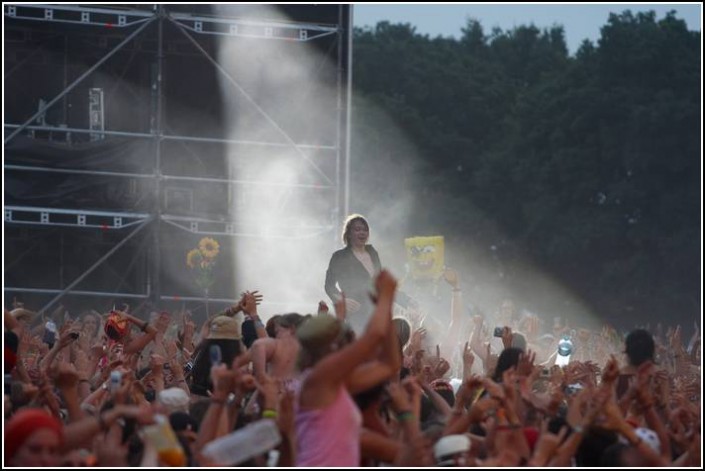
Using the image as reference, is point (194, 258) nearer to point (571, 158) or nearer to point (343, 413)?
point (343, 413)

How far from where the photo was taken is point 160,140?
2130cm

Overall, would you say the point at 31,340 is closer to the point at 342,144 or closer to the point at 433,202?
the point at 342,144

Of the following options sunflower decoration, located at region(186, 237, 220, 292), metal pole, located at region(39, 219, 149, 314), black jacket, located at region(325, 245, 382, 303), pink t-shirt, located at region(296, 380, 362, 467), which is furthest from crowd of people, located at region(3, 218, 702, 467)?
metal pole, located at region(39, 219, 149, 314)

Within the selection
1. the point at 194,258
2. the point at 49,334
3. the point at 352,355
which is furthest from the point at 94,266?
the point at 352,355

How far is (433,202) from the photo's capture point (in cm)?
4669

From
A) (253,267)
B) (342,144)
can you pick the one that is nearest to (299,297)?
(253,267)

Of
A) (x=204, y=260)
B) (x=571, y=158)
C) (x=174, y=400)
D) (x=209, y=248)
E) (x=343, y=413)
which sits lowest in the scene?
(x=204, y=260)

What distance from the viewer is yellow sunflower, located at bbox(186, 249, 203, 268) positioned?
831 inches

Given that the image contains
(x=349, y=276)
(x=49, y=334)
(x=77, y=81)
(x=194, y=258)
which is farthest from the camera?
(x=194, y=258)

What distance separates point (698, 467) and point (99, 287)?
15.8 meters

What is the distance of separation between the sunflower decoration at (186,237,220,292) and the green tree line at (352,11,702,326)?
19.5 m

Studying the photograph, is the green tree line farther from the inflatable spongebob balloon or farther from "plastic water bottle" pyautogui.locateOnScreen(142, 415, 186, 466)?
"plastic water bottle" pyautogui.locateOnScreen(142, 415, 186, 466)

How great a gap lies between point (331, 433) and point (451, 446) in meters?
0.80

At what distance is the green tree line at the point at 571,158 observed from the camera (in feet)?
137
